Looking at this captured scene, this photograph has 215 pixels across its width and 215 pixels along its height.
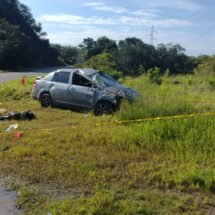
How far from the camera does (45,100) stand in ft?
47.0

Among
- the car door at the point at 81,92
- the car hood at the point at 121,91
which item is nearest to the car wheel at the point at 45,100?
the car door at the point at 81,92

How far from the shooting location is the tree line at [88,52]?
3322 cm

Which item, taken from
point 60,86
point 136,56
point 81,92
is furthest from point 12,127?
Result: point 136,56

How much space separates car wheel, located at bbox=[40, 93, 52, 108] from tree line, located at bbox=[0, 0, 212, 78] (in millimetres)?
8520

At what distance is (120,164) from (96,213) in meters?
2.13

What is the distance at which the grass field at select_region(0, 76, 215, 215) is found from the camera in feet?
18.0

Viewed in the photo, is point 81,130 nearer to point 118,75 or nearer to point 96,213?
point 96,213

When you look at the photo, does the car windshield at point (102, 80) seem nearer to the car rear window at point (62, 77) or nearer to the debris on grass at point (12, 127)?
the car rear window at point (62, 77)

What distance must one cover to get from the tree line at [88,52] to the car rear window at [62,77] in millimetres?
8483

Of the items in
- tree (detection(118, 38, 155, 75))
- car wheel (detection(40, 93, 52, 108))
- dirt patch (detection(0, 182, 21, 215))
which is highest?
tree (detection(118, 38, 155, 75))

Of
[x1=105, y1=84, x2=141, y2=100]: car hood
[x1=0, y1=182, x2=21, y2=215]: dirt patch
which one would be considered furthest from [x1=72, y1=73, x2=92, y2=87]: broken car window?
[x1=0, y1=182, x2=21, y2=215]: dirt patch

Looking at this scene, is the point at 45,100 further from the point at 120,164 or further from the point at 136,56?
the point at 136,56

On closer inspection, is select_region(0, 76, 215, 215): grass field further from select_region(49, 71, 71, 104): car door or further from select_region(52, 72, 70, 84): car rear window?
select_region(52, 72, 70, 84): car rear window

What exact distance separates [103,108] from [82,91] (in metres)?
1.08
